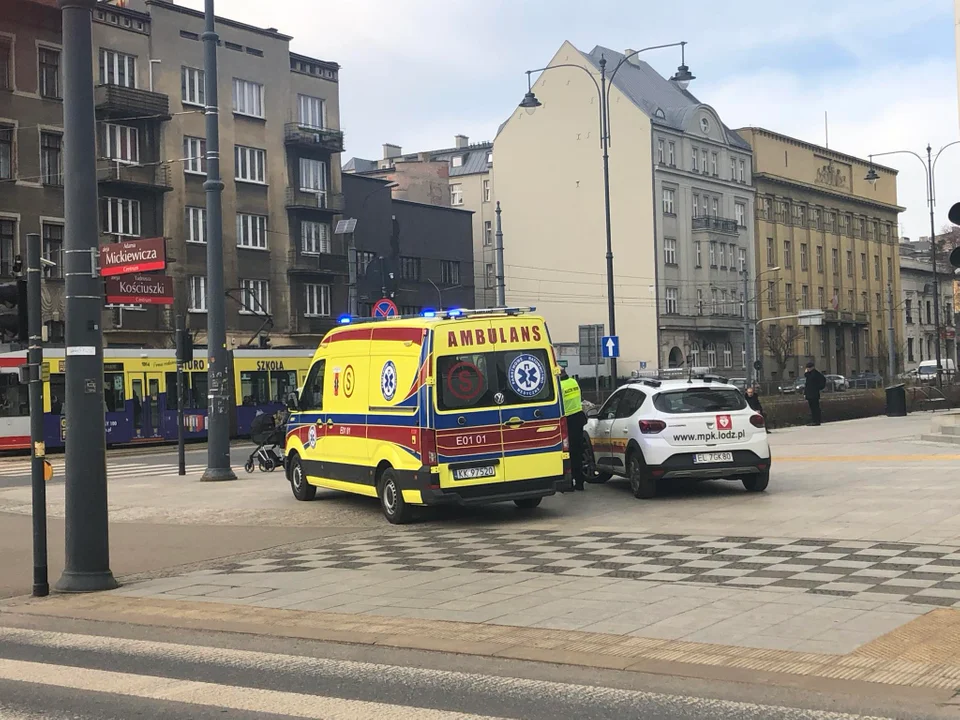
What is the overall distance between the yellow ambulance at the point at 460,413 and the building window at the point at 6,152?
34899 millimetres

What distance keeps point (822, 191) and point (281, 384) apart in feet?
211

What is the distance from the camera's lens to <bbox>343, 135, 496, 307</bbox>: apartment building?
85.6 m

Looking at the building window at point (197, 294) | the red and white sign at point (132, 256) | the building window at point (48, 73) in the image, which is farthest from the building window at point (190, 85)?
the red and white sign at point (132, 256)

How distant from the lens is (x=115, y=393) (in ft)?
124

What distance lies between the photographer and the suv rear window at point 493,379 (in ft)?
50.0

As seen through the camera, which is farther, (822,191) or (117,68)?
(822,191)

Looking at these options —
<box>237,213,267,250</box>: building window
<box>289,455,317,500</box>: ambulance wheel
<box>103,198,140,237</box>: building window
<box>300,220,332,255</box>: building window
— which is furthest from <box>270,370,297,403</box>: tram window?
<box>289,455,317,500</box>: ambulance wheel

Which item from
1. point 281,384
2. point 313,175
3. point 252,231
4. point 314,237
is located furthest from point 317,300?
point 281,384

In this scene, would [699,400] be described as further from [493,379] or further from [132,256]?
[132,256]

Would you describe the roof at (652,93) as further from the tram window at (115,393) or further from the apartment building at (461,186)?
the tram window at (115,393)

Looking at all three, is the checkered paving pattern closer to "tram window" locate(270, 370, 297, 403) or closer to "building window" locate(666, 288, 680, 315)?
"tram window" locate(270, 370, 297, 403)

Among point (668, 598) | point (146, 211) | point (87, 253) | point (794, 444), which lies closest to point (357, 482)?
point (87, 253)

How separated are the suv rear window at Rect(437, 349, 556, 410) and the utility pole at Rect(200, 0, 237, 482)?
8502mm

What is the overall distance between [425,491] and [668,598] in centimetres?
579
